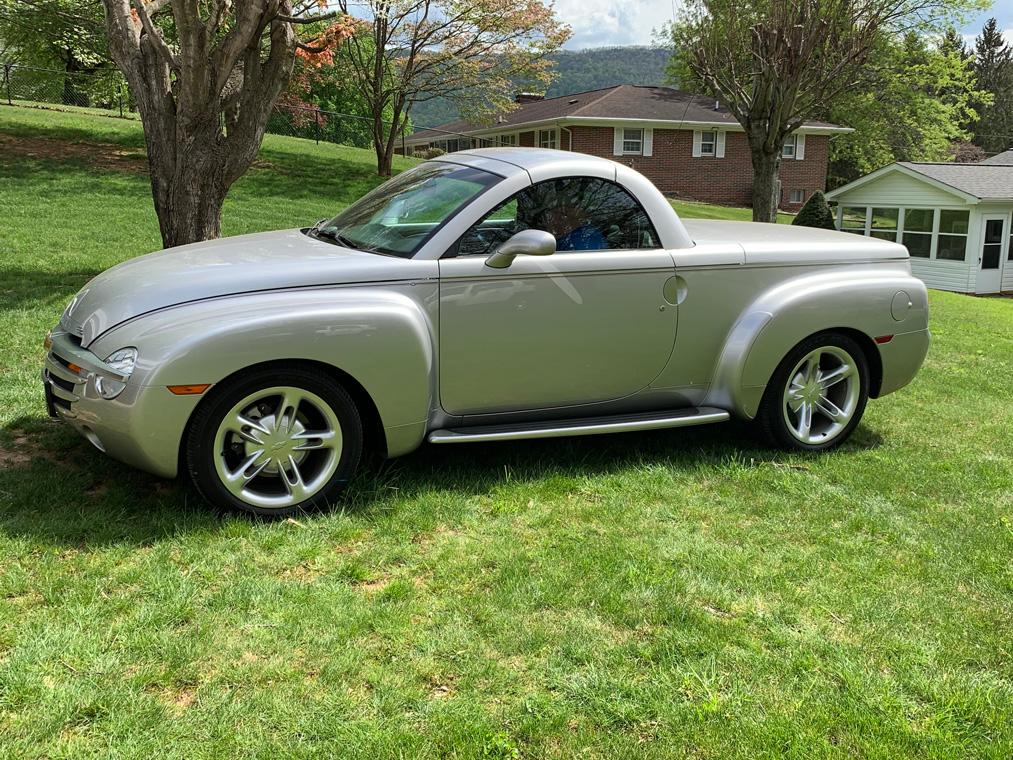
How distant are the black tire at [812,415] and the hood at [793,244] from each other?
1.62ft

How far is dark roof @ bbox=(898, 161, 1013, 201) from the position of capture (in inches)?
1046

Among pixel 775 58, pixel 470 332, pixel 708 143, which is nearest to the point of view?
pixel 470 332

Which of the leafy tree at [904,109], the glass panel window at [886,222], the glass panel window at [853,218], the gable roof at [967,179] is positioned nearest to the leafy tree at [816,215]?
the gable roof at [967,179]

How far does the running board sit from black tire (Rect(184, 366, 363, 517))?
46 cm

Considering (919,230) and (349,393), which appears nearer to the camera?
(349,393)

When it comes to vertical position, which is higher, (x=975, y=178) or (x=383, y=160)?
(x=975, y=178)

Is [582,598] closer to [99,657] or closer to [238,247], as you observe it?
[99,657]

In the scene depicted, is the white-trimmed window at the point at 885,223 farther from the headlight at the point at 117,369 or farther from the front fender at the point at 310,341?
the headlight at the point at 117,369

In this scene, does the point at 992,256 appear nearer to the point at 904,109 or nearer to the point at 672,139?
the point at 672,139

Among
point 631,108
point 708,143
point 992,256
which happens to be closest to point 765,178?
point 992,256

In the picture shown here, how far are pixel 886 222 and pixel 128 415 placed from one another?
29.7 metres

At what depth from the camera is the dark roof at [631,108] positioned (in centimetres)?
3788

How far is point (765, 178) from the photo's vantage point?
1741 cm

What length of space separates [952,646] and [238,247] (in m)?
3.77
